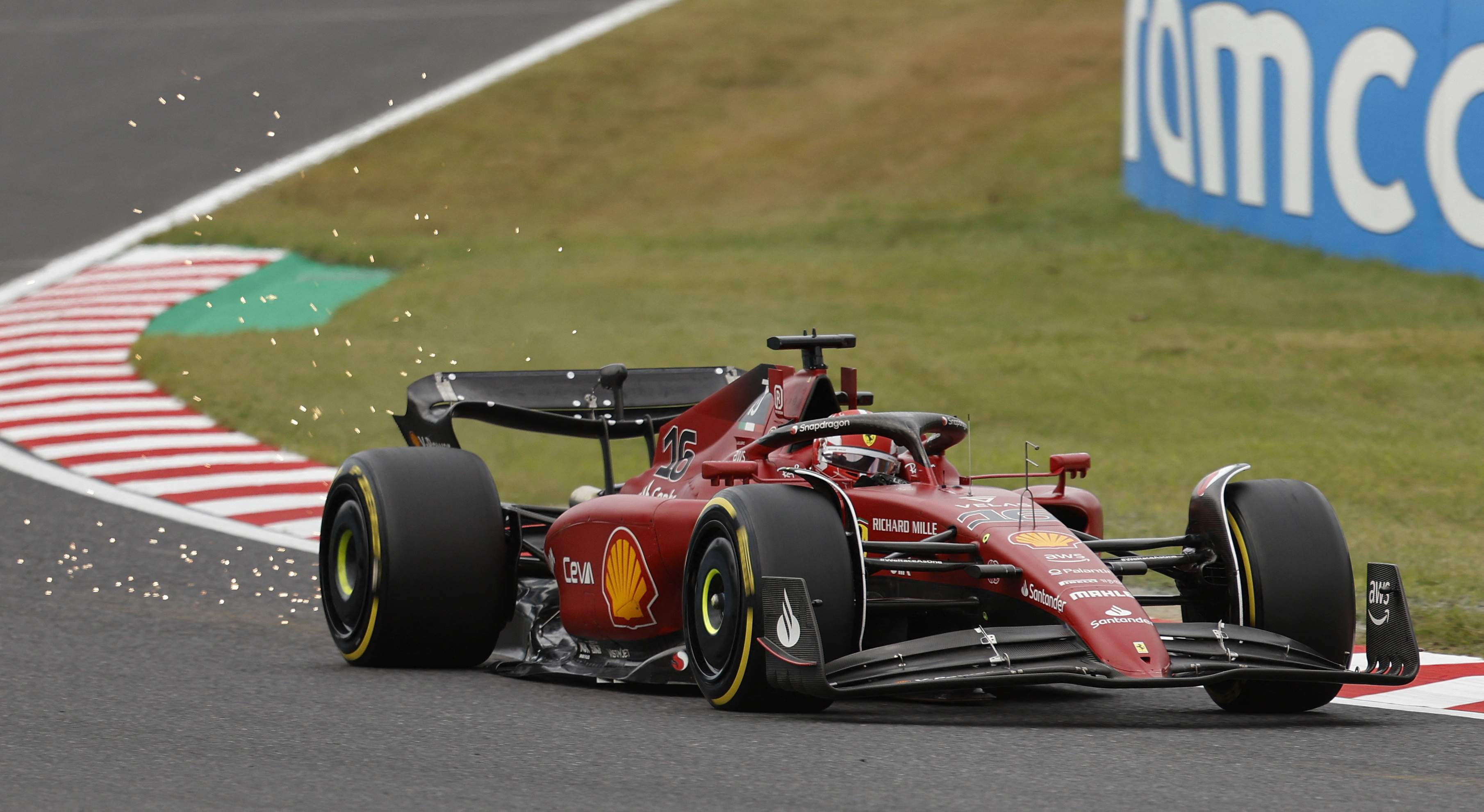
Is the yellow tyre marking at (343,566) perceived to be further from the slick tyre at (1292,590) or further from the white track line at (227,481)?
the white track line at (227,481)

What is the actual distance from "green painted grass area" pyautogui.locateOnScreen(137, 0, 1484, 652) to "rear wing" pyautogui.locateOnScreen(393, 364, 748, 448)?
10.6 ft

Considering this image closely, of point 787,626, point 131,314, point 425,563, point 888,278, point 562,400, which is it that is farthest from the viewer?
point 888,278

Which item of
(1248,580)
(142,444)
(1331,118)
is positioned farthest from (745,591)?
(1331,118)

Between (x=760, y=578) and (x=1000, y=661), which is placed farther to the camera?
(x=760, y=578)

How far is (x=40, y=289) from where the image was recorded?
20.2 meters

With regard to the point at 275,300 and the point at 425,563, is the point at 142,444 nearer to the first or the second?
the point at 425,563

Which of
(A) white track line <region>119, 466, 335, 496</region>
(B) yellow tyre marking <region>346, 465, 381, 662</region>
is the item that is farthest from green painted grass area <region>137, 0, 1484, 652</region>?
(B) yellow tyre marking <region>346, 465, 381, 662</region>

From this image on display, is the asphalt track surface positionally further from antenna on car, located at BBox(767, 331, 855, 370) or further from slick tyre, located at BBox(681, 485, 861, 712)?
antenna on car, located at BBox(767, 331, 855, 370)

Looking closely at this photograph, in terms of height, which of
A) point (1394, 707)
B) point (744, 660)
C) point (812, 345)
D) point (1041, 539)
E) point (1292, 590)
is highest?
point (812, 345)

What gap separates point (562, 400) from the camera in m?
9.43

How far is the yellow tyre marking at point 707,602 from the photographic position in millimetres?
6707

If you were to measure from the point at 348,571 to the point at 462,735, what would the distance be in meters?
2.24

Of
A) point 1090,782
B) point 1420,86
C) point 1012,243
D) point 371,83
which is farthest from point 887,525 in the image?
point 371,83

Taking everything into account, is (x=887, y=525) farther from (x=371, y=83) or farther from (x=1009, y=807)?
(x=371, y=83)
